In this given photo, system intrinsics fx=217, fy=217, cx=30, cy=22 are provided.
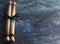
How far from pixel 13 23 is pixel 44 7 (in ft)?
1.25

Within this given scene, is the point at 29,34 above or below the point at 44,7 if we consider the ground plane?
below

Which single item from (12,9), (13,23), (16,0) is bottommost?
(13,23)

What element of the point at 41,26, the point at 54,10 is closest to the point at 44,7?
the point at 54,10

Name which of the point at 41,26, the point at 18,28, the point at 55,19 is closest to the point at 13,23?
the point at 18,28

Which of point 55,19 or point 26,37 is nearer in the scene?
point 26,37

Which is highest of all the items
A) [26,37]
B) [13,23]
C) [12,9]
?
[12,9]

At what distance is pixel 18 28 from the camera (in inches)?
77.7

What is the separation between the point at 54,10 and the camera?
2.14 m

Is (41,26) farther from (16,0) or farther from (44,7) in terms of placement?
(16,0)

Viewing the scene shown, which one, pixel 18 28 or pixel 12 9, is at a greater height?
pixel 12 9

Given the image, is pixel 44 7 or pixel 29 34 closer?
pixel 29 34

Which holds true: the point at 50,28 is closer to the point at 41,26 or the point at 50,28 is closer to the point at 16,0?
the point at 41,26

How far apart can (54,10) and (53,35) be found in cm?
30

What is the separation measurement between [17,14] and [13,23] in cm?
15
